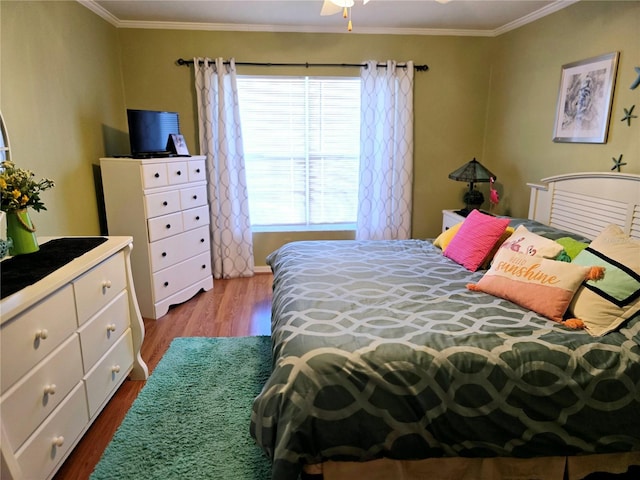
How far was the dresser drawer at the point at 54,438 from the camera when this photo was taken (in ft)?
4.71

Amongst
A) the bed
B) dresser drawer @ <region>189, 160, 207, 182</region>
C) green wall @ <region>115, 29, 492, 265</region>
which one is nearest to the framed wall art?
green wall @ <region>115, 29, 492, 265</region>

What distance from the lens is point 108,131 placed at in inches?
136

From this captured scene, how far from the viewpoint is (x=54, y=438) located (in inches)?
62.2

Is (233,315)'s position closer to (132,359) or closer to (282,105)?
(132,359)

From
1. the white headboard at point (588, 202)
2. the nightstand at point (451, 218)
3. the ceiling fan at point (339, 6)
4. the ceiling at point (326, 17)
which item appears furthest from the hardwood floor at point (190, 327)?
the ceiling at point (326, 17)

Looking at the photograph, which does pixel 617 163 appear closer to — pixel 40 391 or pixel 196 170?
pixel 196 170

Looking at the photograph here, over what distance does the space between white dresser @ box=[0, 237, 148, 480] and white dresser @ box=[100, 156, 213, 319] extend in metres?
0.88

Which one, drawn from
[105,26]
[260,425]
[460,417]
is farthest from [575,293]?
[105,26]

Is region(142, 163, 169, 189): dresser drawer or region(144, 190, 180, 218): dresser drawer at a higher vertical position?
region(142, 163, 169, 189): dresser drawer

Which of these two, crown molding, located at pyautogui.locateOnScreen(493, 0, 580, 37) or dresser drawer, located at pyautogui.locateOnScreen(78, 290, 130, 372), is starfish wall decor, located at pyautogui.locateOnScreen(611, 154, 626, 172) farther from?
dresser drawer, located at pyautogui.locateOnScreen(78, 290, 130, 372)

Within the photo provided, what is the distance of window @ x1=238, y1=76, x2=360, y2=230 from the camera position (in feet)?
13.1

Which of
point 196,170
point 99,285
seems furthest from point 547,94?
point 99,285

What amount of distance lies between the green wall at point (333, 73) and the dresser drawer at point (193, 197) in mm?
660

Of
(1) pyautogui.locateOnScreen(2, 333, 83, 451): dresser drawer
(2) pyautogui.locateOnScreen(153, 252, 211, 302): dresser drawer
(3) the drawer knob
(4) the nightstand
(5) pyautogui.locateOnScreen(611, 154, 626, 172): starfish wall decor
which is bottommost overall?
(2) pyautogui.locateOnScreen(153, 252, 211, 302): dresser drawer
